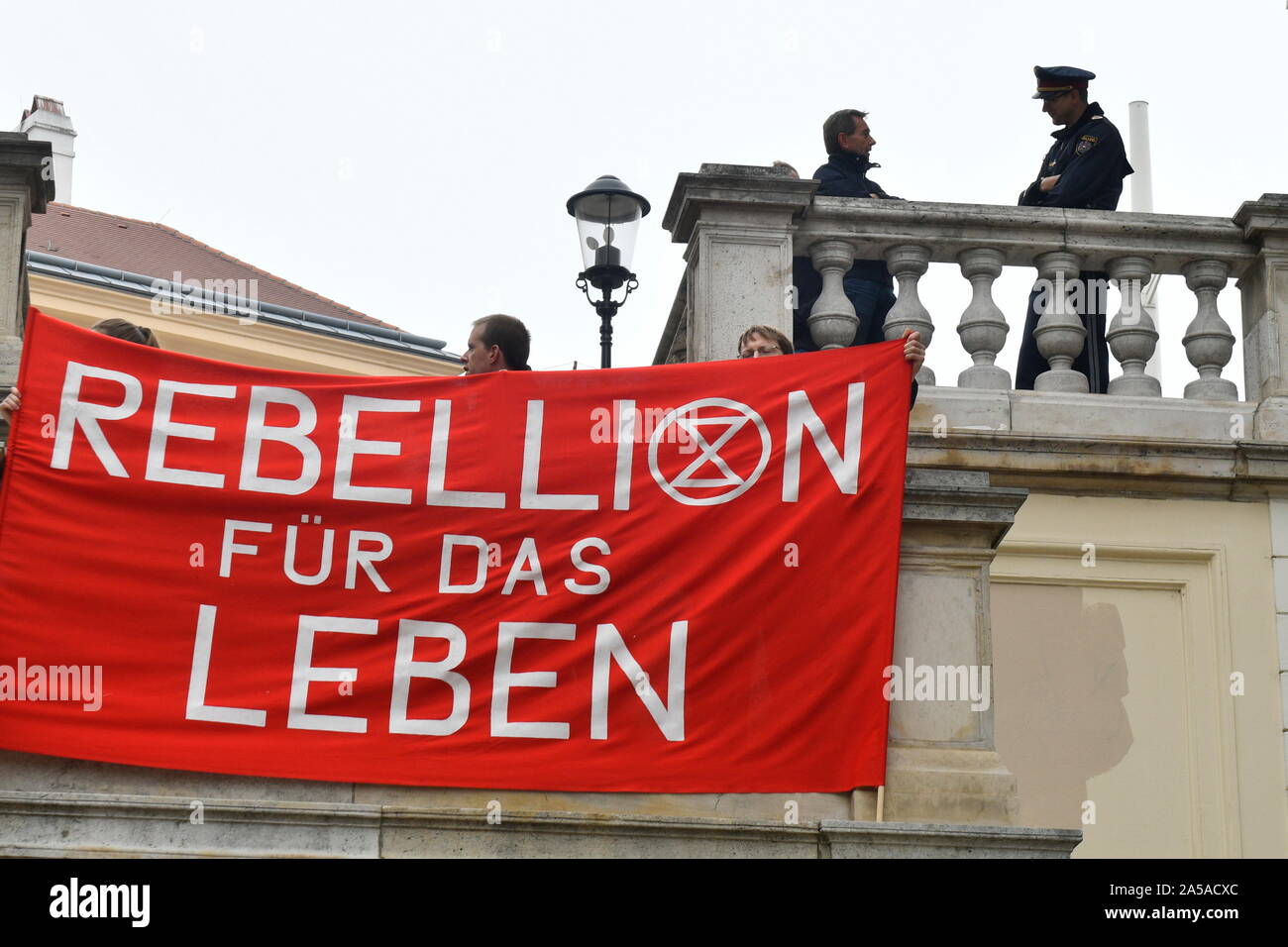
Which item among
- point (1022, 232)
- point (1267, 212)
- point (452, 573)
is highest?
point (1267, 212)

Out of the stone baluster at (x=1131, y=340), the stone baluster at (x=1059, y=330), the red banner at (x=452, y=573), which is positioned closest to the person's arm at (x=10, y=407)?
the red banner at (x=452, y=573)

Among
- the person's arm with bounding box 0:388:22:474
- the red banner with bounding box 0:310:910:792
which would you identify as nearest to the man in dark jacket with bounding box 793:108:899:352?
the red banner with bounding box 0:310:910:792

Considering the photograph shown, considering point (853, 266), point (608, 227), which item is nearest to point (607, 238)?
point (608, 227)

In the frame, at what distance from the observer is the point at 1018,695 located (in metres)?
9.98

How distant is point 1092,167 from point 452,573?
496 cm

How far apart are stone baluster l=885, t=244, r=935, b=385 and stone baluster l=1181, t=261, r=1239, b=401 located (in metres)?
1.43

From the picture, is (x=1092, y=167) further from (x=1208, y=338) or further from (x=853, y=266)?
(x=853, y=266)

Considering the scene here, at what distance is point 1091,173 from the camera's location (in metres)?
11.0

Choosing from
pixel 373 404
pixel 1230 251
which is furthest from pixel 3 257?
pixel 1230 251

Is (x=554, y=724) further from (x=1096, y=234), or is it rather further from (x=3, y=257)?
(x=1096, y=234)

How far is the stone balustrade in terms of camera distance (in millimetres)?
10211

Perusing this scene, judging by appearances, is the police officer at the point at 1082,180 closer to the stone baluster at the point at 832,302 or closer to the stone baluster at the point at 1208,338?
the stone baluster at the point at 1208,338

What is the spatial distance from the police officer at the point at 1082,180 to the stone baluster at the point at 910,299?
2.30 ft
